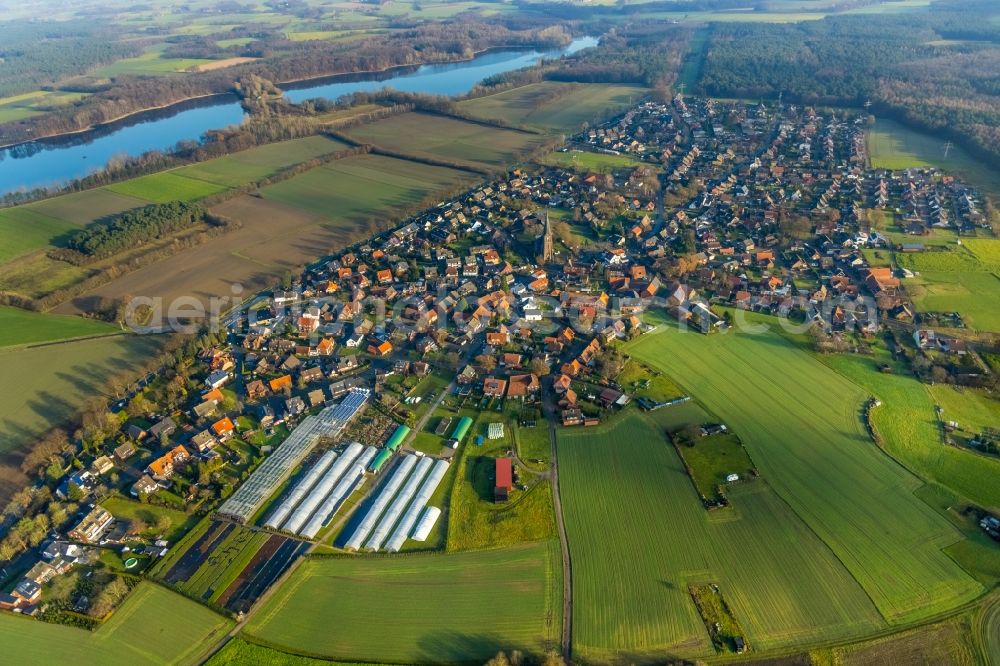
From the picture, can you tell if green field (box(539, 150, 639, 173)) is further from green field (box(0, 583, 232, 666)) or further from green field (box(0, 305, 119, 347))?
green field (box(0, 583, 232, 666))

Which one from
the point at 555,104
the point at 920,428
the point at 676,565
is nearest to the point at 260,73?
the point at 555,104

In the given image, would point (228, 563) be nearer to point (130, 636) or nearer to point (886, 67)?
point (130, 636)

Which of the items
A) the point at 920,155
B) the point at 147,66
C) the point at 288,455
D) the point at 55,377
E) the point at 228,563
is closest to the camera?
the point at 228,563

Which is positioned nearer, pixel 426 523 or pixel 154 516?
pixel 426 523

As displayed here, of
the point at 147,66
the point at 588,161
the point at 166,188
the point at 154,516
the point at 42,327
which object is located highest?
the point at 147,66

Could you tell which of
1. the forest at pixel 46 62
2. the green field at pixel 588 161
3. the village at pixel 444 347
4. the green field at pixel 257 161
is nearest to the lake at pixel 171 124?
the green field at pixel 257 161

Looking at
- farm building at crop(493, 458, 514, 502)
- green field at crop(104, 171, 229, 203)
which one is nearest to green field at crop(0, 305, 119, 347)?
green field at crop(104, 171, 229, 203)
